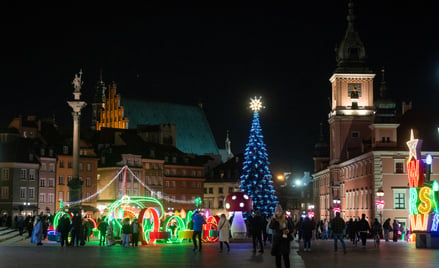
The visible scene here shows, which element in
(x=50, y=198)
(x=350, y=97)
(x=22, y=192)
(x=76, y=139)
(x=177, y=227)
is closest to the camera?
(x=177, y=227)

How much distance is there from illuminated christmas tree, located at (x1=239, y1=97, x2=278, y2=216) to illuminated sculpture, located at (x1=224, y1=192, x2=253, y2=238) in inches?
653

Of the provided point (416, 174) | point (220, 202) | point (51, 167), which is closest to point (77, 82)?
point (416, 174)

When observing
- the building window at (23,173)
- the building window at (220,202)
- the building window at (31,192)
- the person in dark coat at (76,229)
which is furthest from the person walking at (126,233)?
the building window at (220,202)

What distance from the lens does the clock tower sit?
10562 cm

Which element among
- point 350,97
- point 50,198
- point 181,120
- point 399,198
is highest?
point 181,120

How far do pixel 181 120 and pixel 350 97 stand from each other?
46418 millimetres

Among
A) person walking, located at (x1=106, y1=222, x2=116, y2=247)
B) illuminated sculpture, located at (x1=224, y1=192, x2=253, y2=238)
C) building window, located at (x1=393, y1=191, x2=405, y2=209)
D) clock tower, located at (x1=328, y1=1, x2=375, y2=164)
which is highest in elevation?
clock tower, located at (x1=328, y1=1, x2=375, y2=164)

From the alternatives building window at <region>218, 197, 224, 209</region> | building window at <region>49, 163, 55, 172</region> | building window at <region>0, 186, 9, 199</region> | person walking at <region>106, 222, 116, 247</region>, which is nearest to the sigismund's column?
person walking at <region>106, 222, 116, 247</region>

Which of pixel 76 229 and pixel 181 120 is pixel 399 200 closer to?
pixel 76 229

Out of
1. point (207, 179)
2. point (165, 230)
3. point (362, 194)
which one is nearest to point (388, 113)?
point (362, 194)

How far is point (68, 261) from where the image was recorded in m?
27.4

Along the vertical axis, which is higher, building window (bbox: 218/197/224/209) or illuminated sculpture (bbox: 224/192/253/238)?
building window (bbox: 218/197/224/209)

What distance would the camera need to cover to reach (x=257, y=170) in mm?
72812

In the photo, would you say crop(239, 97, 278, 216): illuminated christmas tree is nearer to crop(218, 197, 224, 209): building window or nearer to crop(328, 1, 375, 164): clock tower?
crop(328, 1, 375, 164): clock tower
